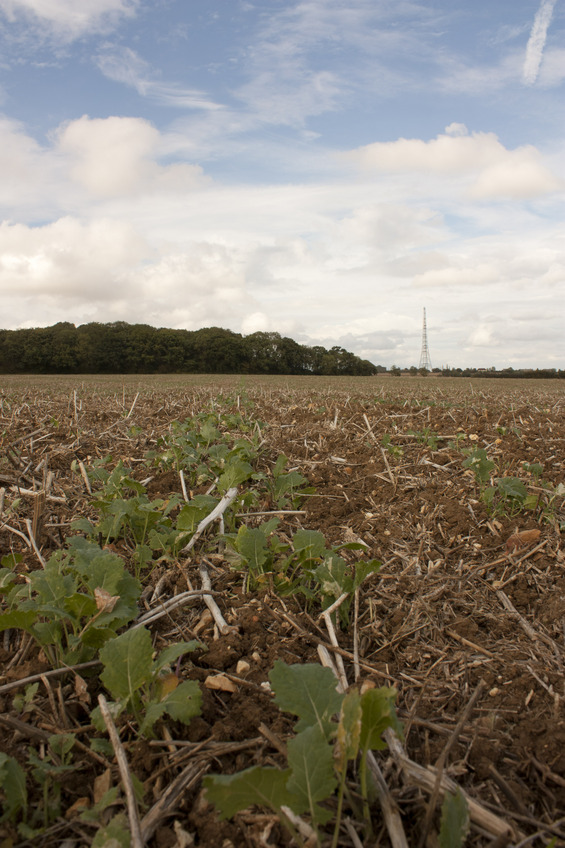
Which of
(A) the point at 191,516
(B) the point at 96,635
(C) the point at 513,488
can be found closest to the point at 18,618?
(B) the point at 96,635

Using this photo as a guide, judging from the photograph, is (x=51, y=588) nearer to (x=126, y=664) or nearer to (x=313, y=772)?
(x=126, y=664)

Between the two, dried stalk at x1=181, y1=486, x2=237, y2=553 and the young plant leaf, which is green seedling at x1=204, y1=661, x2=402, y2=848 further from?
dried stalk at x1=181, y1=486, x2=237, y2=553

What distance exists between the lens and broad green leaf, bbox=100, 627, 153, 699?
1.61 metres

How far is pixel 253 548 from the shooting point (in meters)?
2.48

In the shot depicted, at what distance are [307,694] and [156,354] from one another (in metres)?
55.4

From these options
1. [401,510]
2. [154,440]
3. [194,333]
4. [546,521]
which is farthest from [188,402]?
[194,333]

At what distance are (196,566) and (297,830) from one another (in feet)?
5.33

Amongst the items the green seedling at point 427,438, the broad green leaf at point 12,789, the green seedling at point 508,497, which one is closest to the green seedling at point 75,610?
the broad green leaf at point 12,789

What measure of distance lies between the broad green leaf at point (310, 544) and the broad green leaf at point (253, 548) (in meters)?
0.17

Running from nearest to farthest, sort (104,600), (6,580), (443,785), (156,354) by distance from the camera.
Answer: (443,785)
(104,600)
(6,580)
(156,354)

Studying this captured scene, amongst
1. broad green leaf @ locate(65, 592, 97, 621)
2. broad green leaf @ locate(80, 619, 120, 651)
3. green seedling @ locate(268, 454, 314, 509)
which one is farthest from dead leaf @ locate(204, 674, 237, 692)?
green seedling @ locate(268, 454, 314, 509)

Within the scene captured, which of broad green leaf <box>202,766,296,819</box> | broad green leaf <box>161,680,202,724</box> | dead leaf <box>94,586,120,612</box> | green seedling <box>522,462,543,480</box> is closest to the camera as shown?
broad green leaf <box>202,766,296,819</box>

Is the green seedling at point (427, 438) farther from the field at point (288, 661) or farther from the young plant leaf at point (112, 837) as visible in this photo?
the young plant leaf at point (112, 837)

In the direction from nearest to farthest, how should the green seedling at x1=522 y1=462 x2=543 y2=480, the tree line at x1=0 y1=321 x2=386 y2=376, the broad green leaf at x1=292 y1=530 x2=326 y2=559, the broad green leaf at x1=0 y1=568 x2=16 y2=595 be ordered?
the broad green leaf at x1=0 y1=568 x2=16 y2=595 < the broad green leaf at x1=292 y1=530 x2=326 y2=559 < the green seedling at x1=522 y1=462 x2=543 y2=480 < the tree line at x1=0 y1=321 x2=386 y2=376
